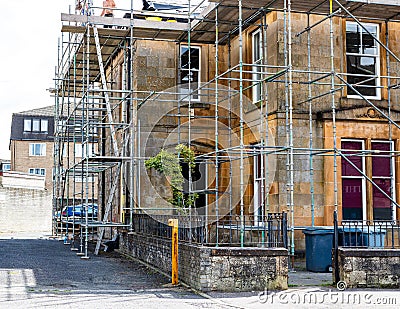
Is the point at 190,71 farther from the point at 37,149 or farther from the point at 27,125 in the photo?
the point at 27,125

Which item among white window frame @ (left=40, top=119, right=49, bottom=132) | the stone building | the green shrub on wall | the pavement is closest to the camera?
the pavement

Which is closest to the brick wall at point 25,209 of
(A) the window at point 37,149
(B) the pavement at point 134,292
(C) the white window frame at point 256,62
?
(A) the window at point 37,149

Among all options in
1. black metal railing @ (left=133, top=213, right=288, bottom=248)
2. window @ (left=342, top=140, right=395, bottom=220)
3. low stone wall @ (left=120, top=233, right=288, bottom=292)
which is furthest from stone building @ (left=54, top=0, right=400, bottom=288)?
low stone wall @ (left=120, top=233, right=288, bottom=292)

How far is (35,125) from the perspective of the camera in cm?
6097

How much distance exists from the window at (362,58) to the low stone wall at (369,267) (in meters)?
6.54

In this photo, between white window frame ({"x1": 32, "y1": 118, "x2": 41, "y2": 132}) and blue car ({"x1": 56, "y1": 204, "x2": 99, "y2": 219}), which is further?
white window frame ({"x1": 32, "y1": 118, "x2": 41, "y2": 132})

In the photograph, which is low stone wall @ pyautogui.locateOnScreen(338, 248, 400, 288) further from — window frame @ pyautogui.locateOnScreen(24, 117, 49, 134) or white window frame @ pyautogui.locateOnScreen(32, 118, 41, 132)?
white window frame @ pyautogui.locateOnScreen(32, 118, 41, 132)

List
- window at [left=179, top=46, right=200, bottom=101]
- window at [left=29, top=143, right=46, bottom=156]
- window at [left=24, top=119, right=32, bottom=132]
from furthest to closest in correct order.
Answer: window at [left=24, top=119, right=32, bottom=132] → window at [left=29, top=143, right=46, bottom=156] → window at [left=179, top=46, right=200, bottom=101]

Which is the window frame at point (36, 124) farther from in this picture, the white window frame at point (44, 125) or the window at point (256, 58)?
the window at point (256, 58)

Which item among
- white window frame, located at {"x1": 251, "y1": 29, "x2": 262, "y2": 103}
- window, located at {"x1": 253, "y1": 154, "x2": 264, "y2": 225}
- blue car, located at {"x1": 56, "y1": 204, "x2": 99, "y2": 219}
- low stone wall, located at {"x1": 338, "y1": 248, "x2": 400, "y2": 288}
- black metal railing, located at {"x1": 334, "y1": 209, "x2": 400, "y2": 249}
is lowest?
low stone wall, located at {"x1": 338, "y1": 248, "x2": 400, "y2": 288}

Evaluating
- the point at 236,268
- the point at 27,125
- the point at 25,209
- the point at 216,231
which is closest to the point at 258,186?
the point at 216,231

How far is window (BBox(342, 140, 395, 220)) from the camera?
707 inches

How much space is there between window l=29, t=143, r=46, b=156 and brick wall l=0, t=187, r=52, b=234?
63.6 ft

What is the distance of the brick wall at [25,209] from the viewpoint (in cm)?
4025
